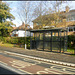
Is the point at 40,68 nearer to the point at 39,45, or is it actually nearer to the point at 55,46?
the point at 55,46

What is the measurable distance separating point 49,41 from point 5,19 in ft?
70.1

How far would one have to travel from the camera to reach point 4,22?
2988 centimetres

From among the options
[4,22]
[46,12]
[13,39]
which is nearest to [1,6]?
[4,22]

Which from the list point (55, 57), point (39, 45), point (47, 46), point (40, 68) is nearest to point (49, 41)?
point (47, 46)

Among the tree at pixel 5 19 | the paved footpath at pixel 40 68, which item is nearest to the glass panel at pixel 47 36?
the paved footpath at pixel 40 68

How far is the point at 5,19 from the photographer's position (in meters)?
31.0

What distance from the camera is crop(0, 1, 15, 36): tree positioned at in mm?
29033

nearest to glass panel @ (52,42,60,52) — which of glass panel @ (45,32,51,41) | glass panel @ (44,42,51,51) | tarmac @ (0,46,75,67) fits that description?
glass panel @ (44,42,51,51)

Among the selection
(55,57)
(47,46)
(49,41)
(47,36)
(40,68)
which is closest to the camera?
(40,68)

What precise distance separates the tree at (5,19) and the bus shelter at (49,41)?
621 inches

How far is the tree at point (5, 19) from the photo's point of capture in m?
29.0

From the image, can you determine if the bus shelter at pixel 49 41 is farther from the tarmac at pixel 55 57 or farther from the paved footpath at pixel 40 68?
the paved footpath at pixel 40 68

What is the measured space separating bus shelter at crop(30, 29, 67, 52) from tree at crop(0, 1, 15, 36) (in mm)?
15780

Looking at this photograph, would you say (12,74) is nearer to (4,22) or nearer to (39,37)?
(39,37)
